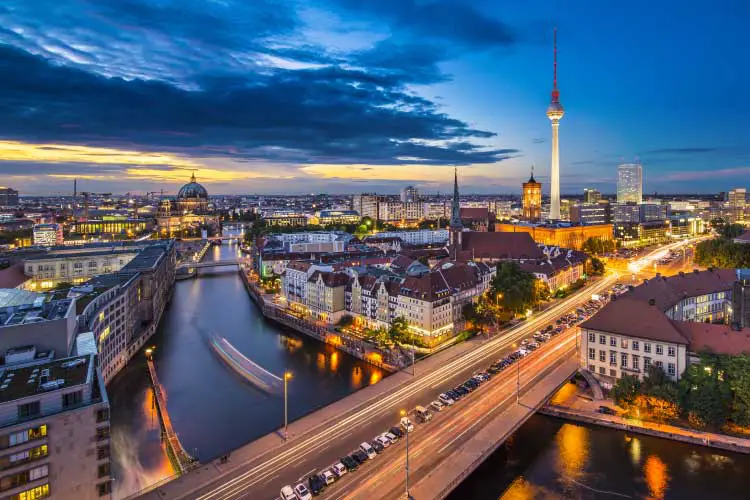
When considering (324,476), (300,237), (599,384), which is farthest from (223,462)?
(300,237)

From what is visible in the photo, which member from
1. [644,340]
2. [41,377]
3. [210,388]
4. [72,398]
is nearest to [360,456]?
[72,398]

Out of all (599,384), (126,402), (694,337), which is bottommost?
(126,402)

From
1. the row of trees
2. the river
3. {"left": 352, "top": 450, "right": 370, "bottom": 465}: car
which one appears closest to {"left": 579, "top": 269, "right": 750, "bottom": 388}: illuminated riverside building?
the row of trees

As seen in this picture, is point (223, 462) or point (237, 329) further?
point (237, 329)

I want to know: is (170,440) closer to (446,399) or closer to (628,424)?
(446,399)

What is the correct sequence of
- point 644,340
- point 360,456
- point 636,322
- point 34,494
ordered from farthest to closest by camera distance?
point 636,322 < point 644,340 < point 360,456 < point 34,494

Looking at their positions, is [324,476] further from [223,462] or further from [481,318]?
[481,318]

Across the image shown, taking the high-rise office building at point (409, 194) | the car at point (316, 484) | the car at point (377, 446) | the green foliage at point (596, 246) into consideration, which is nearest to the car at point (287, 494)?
the car at point (316, 484)

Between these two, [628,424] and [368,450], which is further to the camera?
[628,424]
